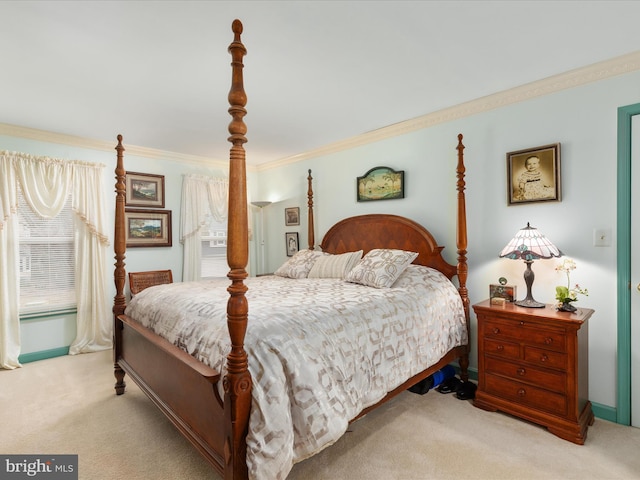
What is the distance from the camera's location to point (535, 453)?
6.60 feet

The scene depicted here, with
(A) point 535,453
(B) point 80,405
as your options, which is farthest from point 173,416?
(A) point 535,453

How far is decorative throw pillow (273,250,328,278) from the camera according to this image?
146 inches

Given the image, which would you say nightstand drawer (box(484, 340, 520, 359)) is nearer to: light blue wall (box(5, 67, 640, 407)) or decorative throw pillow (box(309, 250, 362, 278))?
light blue wall (box(5, 67, 640, 407))

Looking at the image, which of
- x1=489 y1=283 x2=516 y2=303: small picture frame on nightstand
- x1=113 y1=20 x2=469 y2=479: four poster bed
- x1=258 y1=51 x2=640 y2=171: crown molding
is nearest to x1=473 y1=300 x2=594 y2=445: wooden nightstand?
x1=489 y1=283 x2=516 y2=303: small picture frame on nightstand

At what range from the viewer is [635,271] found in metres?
2.27

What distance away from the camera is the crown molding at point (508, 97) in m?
2.36

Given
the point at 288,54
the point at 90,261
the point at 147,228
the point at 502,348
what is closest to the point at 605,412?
the point at 502,348

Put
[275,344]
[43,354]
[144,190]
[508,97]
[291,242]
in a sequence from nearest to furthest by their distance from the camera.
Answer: [275,344] < [508,97] < [43,354] < [144,190] < [291,242]

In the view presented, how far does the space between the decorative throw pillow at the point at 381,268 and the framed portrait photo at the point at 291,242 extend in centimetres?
186

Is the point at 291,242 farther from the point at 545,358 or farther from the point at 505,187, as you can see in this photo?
the point at 545,358

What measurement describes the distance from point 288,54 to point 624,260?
268 centimetres

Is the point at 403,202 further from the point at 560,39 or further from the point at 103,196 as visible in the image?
the point at 103,196

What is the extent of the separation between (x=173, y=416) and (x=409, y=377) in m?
1.54

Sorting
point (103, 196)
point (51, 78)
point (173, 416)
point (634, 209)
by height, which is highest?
point (51, 78)
